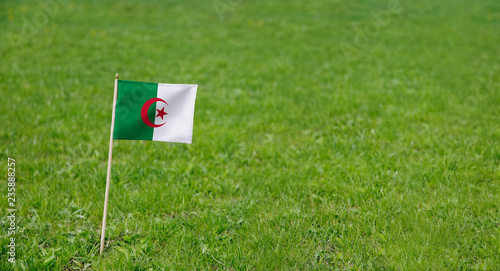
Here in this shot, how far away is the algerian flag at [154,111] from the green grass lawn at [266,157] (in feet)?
3.27

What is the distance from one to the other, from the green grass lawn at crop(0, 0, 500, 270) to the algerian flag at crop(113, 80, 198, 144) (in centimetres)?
100

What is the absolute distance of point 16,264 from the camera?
3408mm

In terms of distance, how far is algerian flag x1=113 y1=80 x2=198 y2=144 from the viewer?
11.8 feet

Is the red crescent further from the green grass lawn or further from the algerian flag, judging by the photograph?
the green grass lawn

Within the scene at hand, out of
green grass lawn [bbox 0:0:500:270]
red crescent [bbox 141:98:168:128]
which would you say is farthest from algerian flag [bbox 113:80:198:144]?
green grass lawn [bbox 0:0:500:270]

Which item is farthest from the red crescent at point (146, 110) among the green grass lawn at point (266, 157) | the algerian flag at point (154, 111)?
the green grass lawn at point (266, 157)

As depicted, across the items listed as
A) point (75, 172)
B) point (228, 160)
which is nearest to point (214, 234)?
point (228, 160)

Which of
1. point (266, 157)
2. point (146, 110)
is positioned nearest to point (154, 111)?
point (146, 110)

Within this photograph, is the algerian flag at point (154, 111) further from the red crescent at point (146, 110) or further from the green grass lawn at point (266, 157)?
the green grass lawn at point (266, 157)

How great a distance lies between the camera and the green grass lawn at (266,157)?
359cm

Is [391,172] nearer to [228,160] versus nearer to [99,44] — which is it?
[228,160]

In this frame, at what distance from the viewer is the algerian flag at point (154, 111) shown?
3.58 m

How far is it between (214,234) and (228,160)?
1.70m

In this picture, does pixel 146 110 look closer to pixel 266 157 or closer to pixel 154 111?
pixel 154 111
